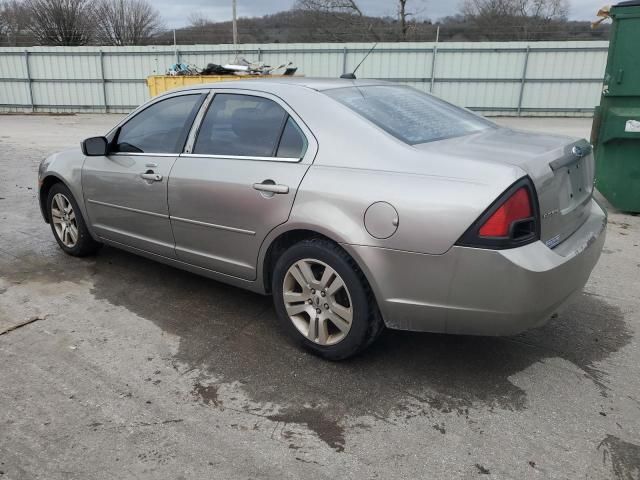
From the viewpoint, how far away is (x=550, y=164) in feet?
9.02

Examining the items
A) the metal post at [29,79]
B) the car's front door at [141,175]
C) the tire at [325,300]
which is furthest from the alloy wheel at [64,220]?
the metal post at [29,79]

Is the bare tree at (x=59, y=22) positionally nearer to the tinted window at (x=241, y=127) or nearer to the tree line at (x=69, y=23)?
the tree line at (x=69, y=23)

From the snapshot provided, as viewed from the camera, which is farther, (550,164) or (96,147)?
(96,147)

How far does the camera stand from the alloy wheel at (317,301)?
3029mm

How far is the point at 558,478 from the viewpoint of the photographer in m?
2.29

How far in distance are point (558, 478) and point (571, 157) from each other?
1.63 metres

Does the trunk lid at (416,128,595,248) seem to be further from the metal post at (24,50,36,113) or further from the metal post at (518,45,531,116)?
the metal post at (24,50,36,113)

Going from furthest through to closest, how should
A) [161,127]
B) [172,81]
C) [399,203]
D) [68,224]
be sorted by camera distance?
[172,81], [68,224], [161,127], [399,203]

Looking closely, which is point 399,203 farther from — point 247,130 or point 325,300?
point 247,130

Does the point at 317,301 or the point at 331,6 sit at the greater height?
the point at 331,6

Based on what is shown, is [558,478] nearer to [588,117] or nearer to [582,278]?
[582,278]

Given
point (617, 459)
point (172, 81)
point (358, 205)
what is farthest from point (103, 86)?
point (617, 459)

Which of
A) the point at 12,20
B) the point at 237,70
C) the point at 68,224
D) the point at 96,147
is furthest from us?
the point at 12,20

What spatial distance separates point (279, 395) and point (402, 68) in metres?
18.8
